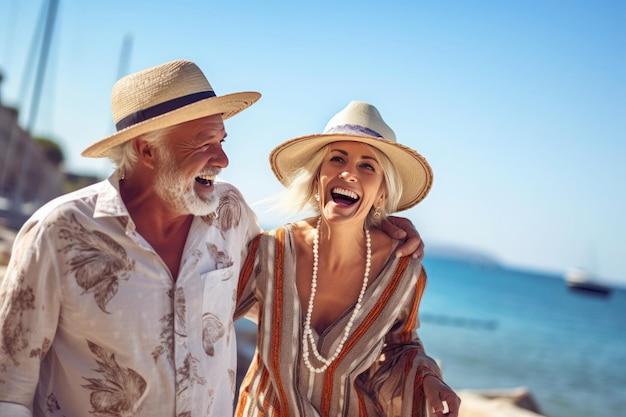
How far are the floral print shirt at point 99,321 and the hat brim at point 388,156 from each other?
3.16 ft

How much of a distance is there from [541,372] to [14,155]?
26.9 meters

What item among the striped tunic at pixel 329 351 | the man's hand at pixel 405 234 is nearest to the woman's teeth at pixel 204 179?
the striped tunic at pixel 329 351

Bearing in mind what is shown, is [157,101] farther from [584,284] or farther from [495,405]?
[584,284]

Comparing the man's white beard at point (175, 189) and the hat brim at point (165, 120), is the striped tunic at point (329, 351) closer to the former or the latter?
the man's white beard at point (175, 189)

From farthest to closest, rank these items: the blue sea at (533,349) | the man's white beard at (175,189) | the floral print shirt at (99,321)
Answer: the blue sea at (533,349), the man's white beard at (175,189), the floral print shirt at (99,321)

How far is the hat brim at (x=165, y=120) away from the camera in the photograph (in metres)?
2.59

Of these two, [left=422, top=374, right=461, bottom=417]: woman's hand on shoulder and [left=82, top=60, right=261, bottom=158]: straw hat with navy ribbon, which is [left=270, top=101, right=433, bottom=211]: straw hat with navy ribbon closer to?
[left=82, top=60, right=261, bottom=158]: straw hat with navy ribbon

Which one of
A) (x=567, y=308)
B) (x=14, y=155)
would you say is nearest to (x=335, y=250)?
(x=14, y=155)

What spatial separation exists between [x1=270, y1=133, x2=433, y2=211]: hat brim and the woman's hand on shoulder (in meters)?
1.03

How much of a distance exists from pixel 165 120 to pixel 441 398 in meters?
1.72

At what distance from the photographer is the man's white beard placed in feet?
8.87

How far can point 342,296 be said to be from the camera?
3.48 metres

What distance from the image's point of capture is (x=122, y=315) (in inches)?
99.7

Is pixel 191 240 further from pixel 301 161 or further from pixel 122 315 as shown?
pixel 301 161
